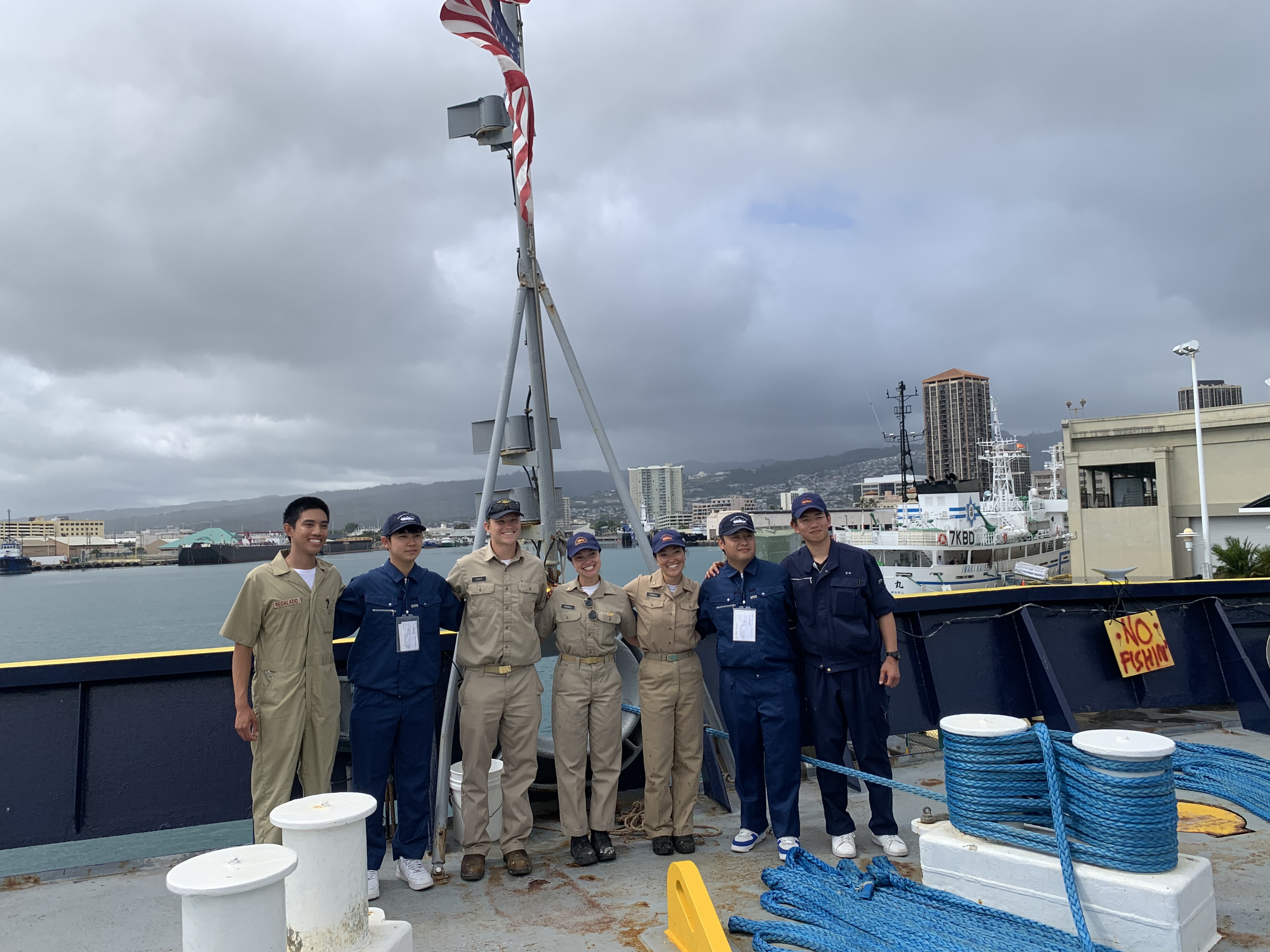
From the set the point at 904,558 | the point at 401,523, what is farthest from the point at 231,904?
the point at 904,558

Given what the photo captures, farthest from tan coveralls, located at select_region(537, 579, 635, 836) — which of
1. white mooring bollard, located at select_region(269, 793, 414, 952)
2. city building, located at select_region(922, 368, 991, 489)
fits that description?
city building, located at select_region(922, 368, 991, 489)

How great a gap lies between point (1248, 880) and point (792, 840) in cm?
169

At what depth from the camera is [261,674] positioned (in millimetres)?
3271

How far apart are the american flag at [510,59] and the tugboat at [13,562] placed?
152 m

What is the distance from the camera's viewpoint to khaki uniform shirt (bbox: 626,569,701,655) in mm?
3715

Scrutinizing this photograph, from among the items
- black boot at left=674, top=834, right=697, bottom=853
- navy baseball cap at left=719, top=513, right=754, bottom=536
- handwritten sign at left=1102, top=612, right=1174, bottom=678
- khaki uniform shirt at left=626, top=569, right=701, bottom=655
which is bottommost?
black boot at left=674, top=834, right=697, bottom=853

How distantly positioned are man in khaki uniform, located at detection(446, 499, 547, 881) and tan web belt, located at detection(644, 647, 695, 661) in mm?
545

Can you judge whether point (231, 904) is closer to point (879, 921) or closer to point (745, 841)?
point (879, 921)

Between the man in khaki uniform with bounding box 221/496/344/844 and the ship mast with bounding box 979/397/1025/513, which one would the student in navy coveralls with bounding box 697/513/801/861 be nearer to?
the man in khaki uniform with bounding box 221/496/344/844

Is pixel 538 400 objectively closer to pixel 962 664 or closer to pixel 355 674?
pixel 355 674

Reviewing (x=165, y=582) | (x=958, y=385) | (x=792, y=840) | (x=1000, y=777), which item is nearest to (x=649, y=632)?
(x=792, y=840)

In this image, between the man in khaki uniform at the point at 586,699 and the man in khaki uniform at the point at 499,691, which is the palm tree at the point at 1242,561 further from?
the man in khaki uniform at the point at 499,691

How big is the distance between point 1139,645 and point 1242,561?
20387 mm

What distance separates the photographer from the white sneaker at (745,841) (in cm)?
358
